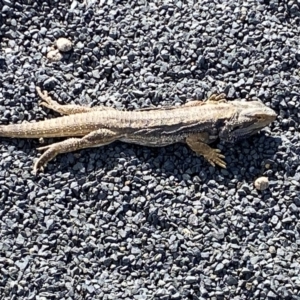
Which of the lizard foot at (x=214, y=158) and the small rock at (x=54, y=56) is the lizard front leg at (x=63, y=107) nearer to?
the small rock at (x=54, y=56)

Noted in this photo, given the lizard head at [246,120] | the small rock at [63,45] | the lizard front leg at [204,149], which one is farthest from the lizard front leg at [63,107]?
the lizard head at [246,120]

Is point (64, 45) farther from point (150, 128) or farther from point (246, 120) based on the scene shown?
point (246, 120)

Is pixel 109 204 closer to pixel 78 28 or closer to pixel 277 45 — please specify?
pixel 78 28

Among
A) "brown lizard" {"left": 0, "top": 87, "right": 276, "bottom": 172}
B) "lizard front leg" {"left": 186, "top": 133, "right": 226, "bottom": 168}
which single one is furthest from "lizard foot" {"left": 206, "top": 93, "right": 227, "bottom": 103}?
"lizard front leg" {"left": 186, "top": 133, "right": 226, "bottom": 168}

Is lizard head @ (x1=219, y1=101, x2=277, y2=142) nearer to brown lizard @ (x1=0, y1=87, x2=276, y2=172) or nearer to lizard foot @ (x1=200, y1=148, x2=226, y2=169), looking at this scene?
brown lizard @ (x1=0, y1=87, x2=276, y2=172)

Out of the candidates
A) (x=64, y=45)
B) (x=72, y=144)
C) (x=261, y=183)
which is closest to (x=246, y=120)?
(x=261, y=183)

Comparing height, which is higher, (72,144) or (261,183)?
(72,144)

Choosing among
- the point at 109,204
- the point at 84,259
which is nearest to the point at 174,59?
the point at 109,204
